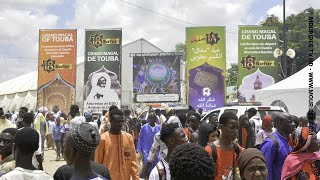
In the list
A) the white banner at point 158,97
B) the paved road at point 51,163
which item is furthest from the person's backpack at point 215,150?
the white banner at point 158,97

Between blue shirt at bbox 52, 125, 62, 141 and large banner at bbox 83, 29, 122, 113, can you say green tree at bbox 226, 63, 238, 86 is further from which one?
blue shirt at bbox 52, 125, 62, 141

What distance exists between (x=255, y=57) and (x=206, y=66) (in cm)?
271

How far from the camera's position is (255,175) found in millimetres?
3631

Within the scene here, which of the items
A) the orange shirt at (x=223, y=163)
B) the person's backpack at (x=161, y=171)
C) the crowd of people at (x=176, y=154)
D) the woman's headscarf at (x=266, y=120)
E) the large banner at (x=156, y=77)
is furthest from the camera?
the large banner at (x=156, y=77)

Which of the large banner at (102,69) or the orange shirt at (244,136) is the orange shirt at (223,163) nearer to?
the orange shirt at (244,136)

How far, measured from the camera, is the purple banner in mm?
28125

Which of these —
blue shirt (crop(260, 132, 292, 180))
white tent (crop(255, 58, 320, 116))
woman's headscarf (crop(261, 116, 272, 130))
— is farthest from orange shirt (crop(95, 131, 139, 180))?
white tent (crop(255, 58, 320, 116))

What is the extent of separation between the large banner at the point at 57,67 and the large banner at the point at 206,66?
21.5 ft

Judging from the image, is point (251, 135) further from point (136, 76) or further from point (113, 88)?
point (136, 76)

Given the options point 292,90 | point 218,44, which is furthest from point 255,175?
point 218,44

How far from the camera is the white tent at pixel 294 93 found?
54.6 ft

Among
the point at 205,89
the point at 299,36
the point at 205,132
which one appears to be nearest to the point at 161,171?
the point at 205,132

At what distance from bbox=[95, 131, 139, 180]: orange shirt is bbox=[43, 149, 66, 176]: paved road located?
8738 millimetres

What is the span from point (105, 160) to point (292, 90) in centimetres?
1220
